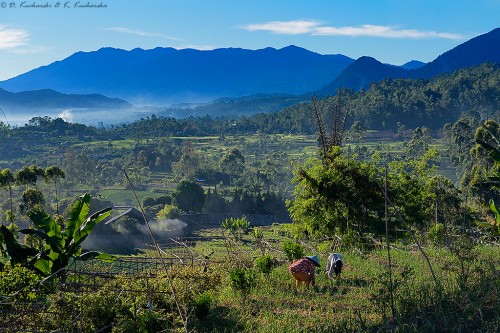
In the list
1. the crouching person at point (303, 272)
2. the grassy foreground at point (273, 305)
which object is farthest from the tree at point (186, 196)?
the crouching person at point (303, 272)

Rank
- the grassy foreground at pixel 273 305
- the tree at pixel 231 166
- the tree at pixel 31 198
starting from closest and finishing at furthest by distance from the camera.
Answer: the grassy foreground at pixel 273 305
the tree at pixel 31 198
the tree at pixel 231 166

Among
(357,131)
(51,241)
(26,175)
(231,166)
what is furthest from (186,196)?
(51,241)

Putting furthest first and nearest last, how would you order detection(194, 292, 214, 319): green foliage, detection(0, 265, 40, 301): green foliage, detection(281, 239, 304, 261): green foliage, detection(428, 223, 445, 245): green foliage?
detection(428, 223, 445, 245): green foliage → detection(281, 239, 304, 261): green foliage → detection(0, 265, 40, 301): green foliage → detection(194, 292, 214, 319): green foliage

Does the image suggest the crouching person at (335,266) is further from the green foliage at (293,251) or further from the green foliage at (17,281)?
the green foliage at (17,281)

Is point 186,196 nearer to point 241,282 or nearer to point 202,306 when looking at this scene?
point 241,282

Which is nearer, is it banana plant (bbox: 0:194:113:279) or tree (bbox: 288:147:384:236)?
banana plant (bbox: 0:194:113:279)

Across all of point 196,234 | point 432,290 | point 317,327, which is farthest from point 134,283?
point 196,234

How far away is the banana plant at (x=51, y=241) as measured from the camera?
815cm

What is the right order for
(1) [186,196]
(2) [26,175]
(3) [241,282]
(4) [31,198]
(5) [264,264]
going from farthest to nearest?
(1) [186,196] → (4) [31,198] → (2) [26,175] → (5) [264,264] → (3) [241,282]

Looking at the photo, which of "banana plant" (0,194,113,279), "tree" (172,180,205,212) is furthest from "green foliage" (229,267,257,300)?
"tree" (172,180,205,212)

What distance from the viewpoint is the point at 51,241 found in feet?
26.9

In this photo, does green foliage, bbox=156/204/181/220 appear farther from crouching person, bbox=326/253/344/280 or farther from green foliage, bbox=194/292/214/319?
green foliage, bbox=194/292/214/319

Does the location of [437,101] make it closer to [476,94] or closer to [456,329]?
[476,94]

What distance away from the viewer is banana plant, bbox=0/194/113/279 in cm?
815
